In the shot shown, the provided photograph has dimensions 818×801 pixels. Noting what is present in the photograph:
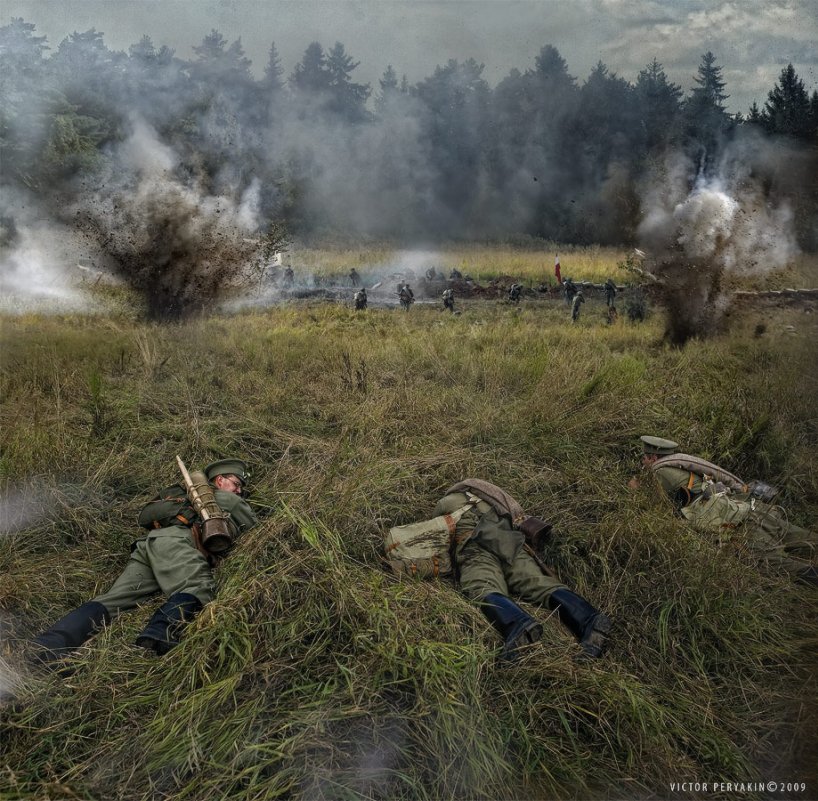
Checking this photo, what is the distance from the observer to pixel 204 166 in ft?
33.4

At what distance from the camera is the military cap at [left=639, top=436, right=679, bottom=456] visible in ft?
15.7

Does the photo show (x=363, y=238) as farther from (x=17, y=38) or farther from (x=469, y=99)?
(x=17, y=38)

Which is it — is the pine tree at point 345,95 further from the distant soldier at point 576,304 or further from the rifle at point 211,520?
the rifle at point 211,520

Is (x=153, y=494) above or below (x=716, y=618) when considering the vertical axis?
below

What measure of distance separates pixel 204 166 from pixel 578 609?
9.29 metres

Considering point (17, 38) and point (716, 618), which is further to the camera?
point (17, 38)

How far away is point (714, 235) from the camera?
857cm

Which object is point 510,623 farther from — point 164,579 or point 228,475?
point 228,475

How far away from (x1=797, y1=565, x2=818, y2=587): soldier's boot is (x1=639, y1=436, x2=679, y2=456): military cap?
1.32 m

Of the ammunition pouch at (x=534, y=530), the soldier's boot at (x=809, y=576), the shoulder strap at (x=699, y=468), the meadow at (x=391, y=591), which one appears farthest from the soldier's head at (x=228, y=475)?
the soldier's boot at (x=809, y=576)

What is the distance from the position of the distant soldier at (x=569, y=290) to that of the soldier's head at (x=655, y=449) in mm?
5374

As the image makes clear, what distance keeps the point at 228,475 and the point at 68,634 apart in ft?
4.98

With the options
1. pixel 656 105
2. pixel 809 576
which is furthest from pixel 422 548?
pixel 656 105

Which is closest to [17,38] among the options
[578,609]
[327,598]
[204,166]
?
[204,166]
